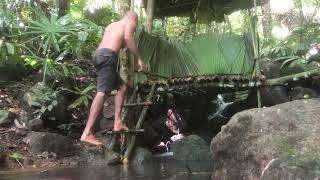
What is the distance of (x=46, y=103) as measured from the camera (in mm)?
7941

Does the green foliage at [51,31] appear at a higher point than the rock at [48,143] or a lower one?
higher

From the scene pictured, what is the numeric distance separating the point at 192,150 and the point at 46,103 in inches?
111

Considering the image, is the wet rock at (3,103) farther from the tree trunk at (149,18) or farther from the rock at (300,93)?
the rock at (300,93)

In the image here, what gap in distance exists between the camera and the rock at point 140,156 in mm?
7297

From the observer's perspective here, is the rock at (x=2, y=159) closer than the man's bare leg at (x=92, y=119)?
No

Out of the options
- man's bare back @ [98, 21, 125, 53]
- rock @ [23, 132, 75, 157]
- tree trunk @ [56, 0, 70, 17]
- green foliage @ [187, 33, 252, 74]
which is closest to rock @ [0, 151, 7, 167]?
rock @ [23, 132, 75, 157]

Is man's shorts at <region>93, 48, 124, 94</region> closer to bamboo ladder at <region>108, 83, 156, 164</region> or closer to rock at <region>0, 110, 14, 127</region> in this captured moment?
bamboo ladder at <region>108, 83, 156, 164</region>

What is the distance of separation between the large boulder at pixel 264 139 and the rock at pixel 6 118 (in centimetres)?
431

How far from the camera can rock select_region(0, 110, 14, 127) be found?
7.59 m

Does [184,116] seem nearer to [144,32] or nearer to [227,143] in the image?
[144,32]

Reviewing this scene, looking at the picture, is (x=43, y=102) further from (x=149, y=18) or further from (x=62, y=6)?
(x=62, y=6)

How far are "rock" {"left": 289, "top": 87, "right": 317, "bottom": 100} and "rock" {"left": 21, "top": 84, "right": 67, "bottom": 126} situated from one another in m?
4.69

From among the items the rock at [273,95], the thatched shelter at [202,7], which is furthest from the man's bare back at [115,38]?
the thatched shelter at [202,7]

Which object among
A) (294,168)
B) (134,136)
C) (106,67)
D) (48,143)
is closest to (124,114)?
(134,136)
